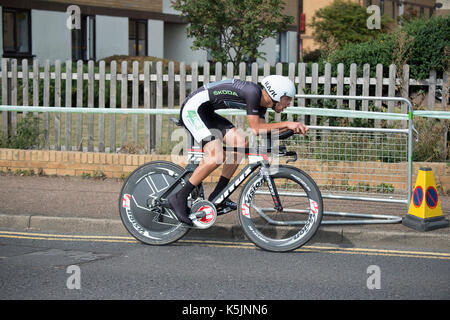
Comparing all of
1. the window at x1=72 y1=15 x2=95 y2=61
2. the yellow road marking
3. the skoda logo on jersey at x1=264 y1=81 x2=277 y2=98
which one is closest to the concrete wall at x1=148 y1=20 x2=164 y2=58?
the window at x1=72 y1=15 x2=95 y2=61

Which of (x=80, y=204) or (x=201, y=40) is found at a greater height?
(x=201, y=40)

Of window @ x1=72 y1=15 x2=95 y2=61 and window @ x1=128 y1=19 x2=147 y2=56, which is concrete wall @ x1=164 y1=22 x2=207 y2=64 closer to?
window @ x1=128 y1=19 x2=147 y2=56

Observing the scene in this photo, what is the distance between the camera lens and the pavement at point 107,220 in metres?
6.84

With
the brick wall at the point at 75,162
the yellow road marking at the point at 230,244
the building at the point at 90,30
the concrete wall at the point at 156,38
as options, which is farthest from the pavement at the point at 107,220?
the concrete wall at the point at 156,38

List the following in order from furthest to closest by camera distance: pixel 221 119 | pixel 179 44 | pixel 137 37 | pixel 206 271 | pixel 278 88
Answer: pixel 179 44 < pixel 137 37 < pixel 221 119 < pixel 278 88 < pixel 206 271

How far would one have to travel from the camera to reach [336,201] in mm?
8438

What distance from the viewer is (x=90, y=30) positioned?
1062 inches

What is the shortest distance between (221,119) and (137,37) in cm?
2382

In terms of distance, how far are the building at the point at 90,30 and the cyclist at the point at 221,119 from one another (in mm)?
18659

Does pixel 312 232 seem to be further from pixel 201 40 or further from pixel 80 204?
pixel 201 40

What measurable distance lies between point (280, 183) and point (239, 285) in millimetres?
1507

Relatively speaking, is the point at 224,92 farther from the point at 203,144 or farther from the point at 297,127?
the point at 297,127

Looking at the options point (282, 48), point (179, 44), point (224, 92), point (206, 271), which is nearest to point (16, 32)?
point (179, 44)

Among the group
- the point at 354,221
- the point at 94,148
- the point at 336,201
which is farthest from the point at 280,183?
the point at 94,148
